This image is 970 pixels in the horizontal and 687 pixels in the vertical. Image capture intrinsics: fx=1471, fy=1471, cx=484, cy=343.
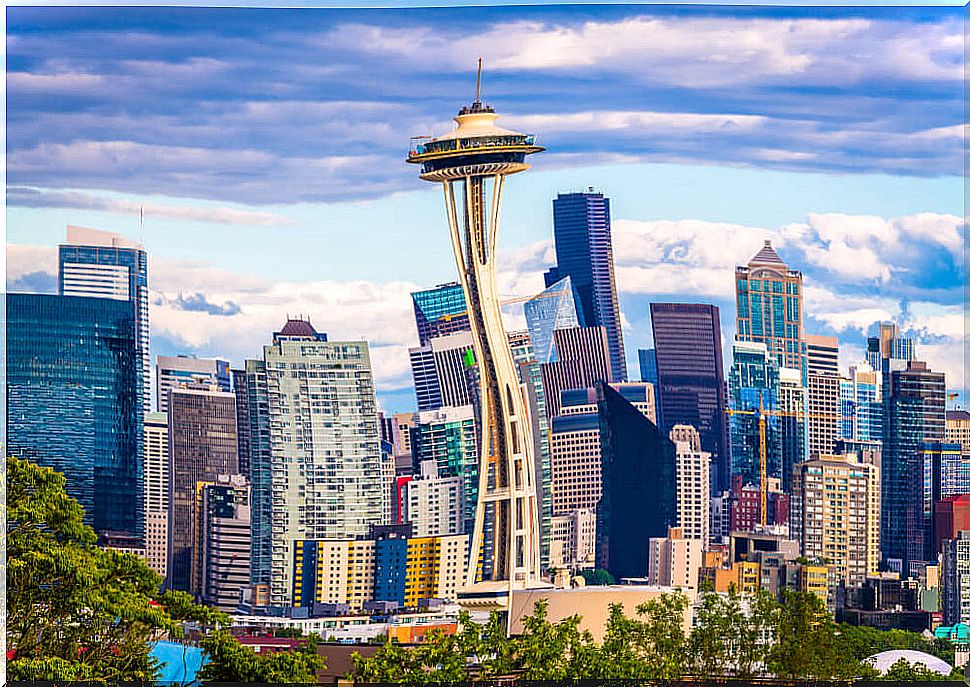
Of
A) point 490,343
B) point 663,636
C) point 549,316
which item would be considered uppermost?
point 549,316

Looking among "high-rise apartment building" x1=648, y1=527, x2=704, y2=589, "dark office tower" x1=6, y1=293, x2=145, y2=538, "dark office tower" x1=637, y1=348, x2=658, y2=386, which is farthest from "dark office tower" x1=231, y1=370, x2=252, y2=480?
"high-rise apartment building" x1=648, y1=527, x2=704, y2=589

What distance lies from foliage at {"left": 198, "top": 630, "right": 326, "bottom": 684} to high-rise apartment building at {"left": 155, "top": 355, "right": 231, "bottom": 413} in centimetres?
141

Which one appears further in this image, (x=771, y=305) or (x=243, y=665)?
(x=771, y=305)

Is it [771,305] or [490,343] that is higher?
[771,305]

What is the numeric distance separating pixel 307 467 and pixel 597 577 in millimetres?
1561

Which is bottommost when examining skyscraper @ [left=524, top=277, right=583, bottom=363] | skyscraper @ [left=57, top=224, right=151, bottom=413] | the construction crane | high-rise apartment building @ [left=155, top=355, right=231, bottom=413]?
the construction crane

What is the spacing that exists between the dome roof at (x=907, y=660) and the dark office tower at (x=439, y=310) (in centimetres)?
241

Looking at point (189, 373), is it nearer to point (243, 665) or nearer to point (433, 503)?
point (433, 503)

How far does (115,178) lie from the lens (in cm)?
686

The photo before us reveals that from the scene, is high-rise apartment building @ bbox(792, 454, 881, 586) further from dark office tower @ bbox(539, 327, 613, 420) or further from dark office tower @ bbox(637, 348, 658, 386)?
dark office tower @ bbox(539, 327, 613, 420)

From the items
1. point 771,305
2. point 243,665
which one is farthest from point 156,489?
point 771,305

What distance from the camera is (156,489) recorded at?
7.21m

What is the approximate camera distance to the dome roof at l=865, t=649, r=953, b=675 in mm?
6578

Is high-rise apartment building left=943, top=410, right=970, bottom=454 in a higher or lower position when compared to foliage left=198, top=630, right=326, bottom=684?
higher
